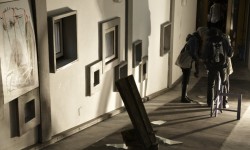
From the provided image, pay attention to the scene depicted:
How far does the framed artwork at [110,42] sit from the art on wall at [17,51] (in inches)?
67.0

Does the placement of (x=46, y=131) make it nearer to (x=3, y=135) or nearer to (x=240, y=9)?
(x=3, y=135)

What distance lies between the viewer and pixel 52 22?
5.78 metres

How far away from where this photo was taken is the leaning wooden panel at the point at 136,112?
5.40 metres

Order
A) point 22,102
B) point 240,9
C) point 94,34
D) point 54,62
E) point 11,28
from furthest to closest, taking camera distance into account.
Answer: point 240,9, point 94,34, point 54,62, point 22,102, point 11,28

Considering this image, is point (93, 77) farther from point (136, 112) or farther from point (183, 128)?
point (136, 112)

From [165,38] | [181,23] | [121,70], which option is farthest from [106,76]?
[181,23]

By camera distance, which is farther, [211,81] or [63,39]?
[211,81]

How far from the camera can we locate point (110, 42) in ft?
24.6

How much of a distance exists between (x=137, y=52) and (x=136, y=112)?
9.74 ft

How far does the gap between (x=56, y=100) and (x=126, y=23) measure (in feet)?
7.18

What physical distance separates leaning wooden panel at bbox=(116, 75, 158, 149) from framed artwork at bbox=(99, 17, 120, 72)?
1.65 m

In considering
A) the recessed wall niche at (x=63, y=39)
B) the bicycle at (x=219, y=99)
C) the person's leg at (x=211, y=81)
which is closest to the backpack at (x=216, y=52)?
the person's leg at (x=211, y=81)

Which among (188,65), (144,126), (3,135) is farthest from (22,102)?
(188,65)

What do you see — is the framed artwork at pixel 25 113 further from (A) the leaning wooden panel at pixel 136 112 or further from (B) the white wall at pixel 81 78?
(A) the leaning wooden panel at pixel 136 112
